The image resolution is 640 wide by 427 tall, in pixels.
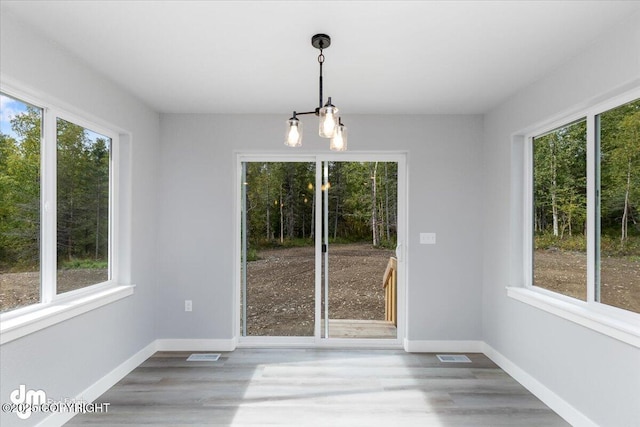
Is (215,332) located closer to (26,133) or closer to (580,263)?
(26,133)

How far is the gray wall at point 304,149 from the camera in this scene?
4039mm

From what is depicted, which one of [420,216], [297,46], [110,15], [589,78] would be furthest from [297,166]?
[589,78]

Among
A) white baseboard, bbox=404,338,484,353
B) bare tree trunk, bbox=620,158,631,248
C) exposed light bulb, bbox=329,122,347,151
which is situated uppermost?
exposed light bulb, bbox=329,122,347,151

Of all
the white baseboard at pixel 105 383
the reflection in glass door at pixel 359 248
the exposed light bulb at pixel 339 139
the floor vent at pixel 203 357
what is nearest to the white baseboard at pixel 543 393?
the reflection in glass door at pixel 359 248

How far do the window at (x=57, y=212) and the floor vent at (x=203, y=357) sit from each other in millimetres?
926

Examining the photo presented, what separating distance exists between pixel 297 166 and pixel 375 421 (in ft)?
8.31

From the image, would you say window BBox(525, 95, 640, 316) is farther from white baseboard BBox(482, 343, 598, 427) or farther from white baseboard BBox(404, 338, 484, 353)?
white baseboard BBox(404, 338, 484, 353)

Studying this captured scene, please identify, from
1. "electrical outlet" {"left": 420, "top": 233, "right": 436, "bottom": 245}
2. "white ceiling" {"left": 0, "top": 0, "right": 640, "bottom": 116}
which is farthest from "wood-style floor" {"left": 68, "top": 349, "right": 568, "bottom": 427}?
"white ceiling" {"left": 0, "top": 0, "right": 640, "bottom": 116}

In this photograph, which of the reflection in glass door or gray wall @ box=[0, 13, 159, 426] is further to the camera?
the reflection in glass door

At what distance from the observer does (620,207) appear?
7.85 feet

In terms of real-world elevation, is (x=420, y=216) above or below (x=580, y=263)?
above

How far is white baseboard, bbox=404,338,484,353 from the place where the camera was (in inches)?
158

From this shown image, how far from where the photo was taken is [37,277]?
2523 mm

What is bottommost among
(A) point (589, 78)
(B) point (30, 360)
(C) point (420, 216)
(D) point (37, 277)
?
(B) point (30, 360)
